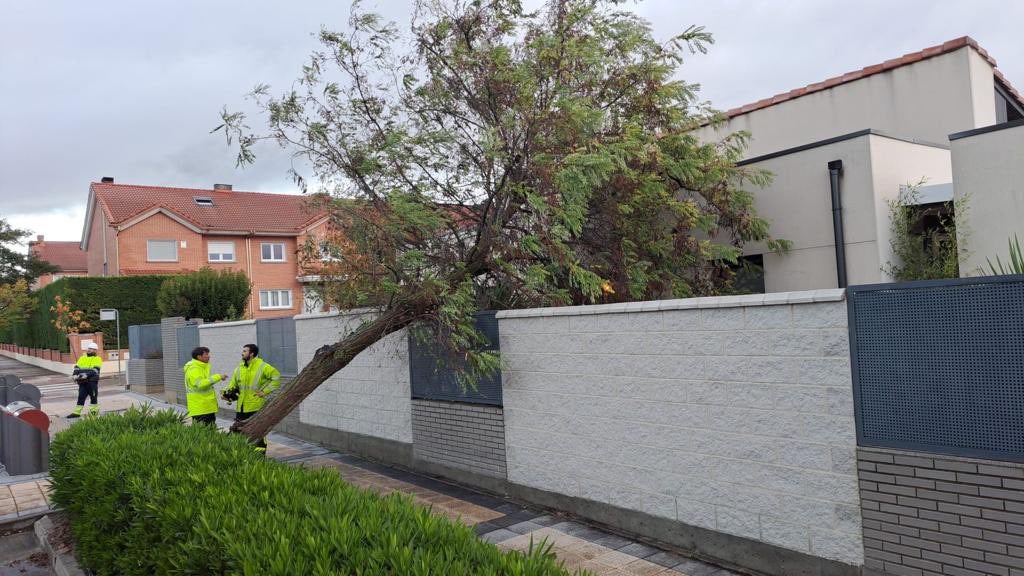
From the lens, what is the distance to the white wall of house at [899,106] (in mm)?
10938

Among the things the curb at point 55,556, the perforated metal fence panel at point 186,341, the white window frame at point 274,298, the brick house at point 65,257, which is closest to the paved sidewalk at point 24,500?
the curb at point 55,556

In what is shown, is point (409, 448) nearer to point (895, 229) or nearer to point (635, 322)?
point (635, 322)

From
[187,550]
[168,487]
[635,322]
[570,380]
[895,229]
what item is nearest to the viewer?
[187,550]

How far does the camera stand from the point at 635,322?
6219mm

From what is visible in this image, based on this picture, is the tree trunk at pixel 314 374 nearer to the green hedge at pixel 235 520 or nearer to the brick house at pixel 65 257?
the green hedge at pixel 235 520

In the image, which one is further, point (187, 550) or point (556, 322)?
point (556, 322)

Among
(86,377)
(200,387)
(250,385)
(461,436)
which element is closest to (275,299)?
(86,377)

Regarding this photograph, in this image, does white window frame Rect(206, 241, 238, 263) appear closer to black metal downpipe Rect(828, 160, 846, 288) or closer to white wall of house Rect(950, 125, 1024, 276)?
black metal downpipe Rect(828, 160, 846, 288)

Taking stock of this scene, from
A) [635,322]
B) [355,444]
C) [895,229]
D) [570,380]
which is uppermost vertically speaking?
[895,229]

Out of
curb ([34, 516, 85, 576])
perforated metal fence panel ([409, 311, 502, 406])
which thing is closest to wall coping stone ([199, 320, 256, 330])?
perforated metal fence panel ([409, 311, 502, 406])

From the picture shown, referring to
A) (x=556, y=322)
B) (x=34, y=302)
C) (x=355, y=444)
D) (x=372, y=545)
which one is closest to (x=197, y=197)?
(x=34, y=302)

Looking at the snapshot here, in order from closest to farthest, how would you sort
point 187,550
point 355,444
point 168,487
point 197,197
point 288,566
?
point 288,566
point 187,550
point 168,487
point 355,444
point 197,197

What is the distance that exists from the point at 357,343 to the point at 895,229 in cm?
687

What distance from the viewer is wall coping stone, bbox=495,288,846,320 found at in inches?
193
